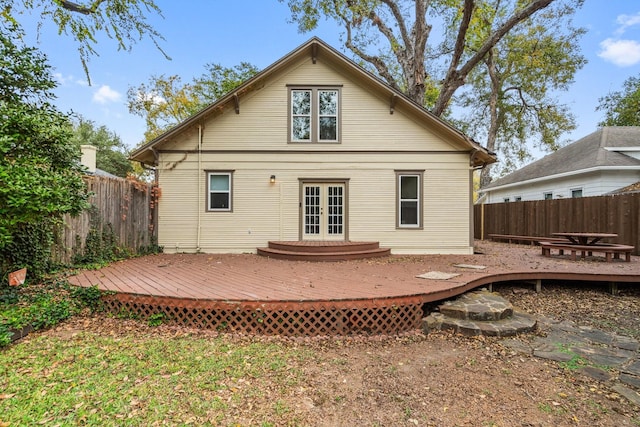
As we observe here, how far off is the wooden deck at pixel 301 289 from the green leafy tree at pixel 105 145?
24608 millimetres

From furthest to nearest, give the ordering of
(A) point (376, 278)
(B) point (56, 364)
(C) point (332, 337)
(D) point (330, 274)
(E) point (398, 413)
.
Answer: (D) point (330, 274) < (A) point (376, 278) < (C) point (332, 337) < (B) point (56, 364) < (E) point (398, 413)

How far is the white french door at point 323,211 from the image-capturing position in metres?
9.26

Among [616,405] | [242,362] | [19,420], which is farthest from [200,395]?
[616,405]

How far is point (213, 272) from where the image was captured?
6.10 metres

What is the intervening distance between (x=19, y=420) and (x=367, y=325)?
3476mm

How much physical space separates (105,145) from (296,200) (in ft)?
86.1

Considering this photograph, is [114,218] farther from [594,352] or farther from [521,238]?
[521,238]

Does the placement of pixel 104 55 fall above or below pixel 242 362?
above

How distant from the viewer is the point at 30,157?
14.6 ft

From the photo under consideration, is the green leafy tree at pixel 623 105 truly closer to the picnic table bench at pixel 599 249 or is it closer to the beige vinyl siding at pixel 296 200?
the picnic table bench at pixel 599 249

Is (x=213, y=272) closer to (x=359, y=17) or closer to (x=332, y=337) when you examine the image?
(x=332, y=337)

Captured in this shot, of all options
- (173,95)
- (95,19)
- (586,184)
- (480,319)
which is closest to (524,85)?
(586,184)

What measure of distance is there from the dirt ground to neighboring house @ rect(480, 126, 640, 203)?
35.9 ft

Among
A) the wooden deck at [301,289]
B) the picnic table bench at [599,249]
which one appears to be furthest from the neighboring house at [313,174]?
the wooden deck at [301,289]
